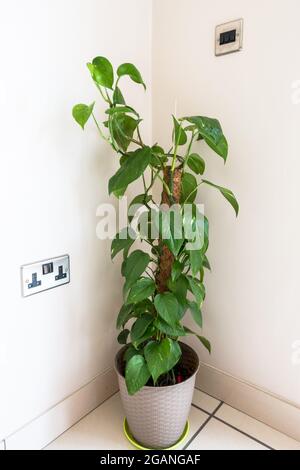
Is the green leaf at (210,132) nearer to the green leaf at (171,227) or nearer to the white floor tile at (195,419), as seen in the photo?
the green leaf at (171,227)

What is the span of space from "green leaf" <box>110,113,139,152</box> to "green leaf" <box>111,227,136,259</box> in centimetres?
29

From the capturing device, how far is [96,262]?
49.4 inches

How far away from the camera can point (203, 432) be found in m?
1.20

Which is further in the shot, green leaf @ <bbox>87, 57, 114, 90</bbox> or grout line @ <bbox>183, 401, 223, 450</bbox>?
grout line @ <bbox>183, 401, 223, 450</bbox>

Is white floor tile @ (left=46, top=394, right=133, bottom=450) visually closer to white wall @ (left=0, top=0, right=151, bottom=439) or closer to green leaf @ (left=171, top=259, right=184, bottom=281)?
white wall @ (left=0, top=0, right=151, bottom=439)

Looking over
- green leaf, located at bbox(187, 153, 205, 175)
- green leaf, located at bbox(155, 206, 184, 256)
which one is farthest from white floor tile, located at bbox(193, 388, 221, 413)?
green leaf, located at bbox(187, 153, 205, 175)

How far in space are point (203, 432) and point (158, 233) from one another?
80 cm

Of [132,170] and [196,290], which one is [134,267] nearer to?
[196,290]

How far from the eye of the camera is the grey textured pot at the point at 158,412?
3.44ft

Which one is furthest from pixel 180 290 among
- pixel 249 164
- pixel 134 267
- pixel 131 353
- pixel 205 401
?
pixel 205 401

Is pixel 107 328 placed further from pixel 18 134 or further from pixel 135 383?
pixel 18 134

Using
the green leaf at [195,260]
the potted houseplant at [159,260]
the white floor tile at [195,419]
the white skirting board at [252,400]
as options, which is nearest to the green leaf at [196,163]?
the potted houseplant at [159,260]

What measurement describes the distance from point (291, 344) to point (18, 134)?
1158mm

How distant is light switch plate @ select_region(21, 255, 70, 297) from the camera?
101 centimetres
